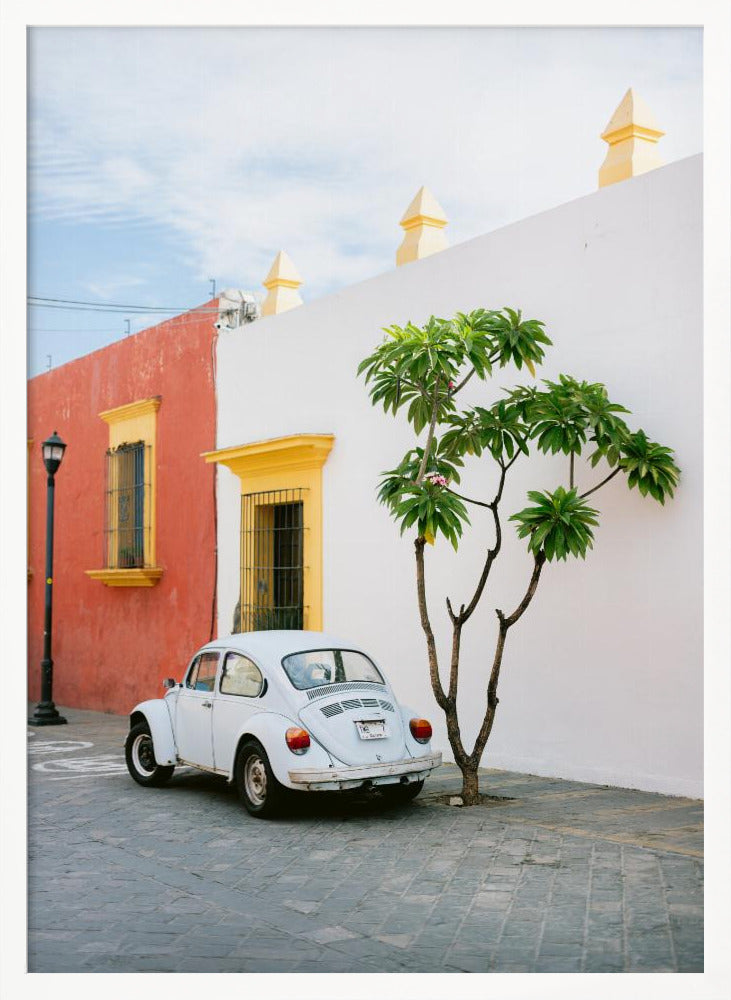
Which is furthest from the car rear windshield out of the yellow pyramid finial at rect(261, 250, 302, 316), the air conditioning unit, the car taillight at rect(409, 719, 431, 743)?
the air conditioning unit

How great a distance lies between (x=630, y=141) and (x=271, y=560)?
5.56 metres

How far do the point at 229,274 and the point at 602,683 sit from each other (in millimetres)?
6336

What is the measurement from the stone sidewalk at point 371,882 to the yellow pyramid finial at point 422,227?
185 inches

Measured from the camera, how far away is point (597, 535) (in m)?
7.98

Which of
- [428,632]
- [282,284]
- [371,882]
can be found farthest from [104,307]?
[371,882]

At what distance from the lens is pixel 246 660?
7.83m

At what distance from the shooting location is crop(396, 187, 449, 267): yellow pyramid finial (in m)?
10.2

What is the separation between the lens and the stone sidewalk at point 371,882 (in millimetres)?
4527

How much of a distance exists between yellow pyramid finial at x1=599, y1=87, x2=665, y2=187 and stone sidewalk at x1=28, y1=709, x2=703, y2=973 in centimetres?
441

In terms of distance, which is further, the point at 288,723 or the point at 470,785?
the point at 470,785

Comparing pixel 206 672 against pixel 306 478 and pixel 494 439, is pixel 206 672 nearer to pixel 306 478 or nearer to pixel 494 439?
pixel 494 439

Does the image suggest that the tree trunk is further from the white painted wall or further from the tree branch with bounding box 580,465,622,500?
the tree branch with bounding box 580,465,622,500
